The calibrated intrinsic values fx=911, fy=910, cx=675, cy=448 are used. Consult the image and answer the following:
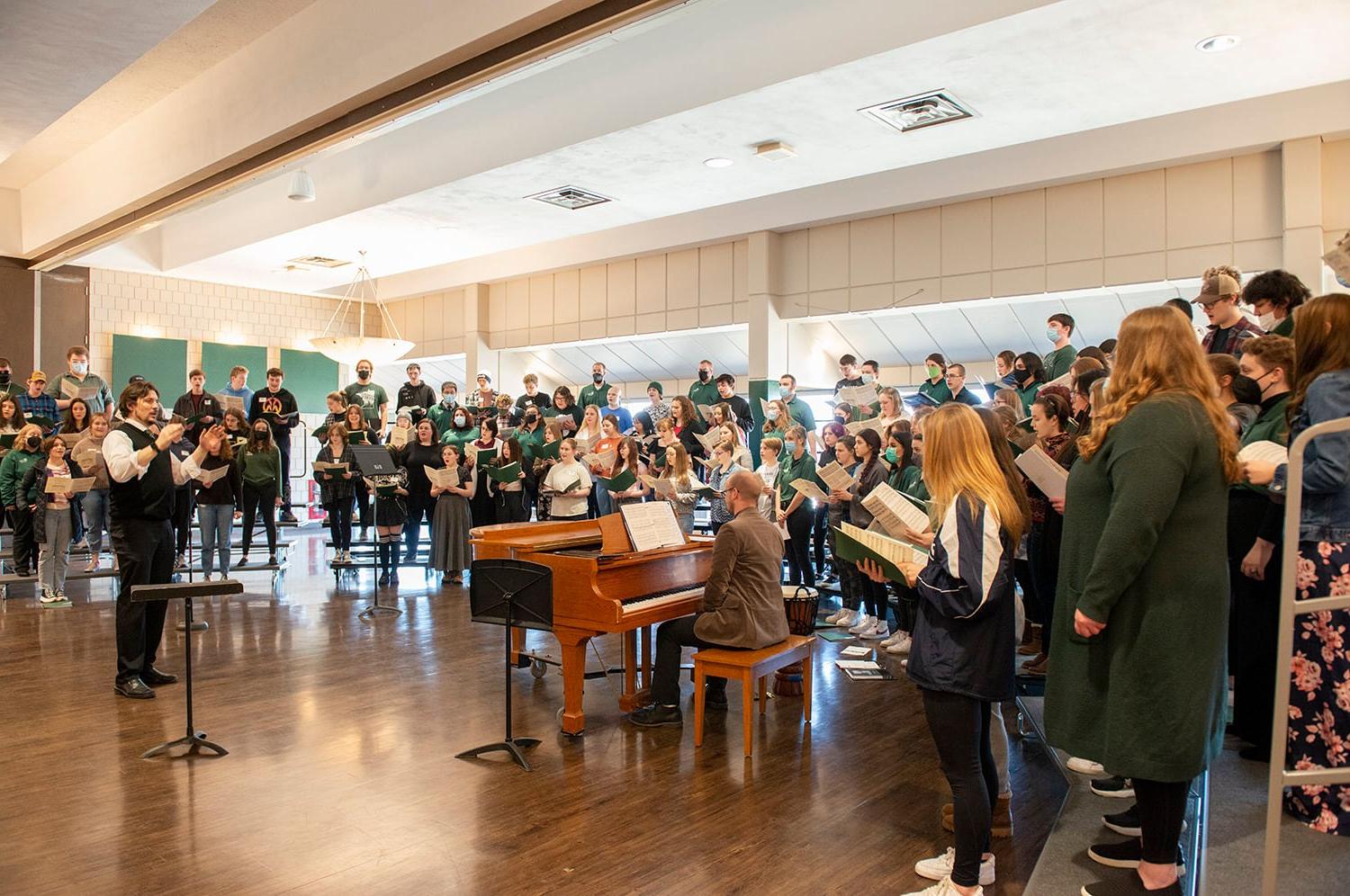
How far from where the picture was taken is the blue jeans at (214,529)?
783 cm

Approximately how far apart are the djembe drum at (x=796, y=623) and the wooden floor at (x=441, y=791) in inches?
5.9

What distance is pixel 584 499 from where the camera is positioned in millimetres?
8211

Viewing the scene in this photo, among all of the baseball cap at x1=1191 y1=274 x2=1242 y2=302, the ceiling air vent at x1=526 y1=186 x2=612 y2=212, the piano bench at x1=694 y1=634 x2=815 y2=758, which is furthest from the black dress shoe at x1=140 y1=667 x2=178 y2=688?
the ceiling air vent at x1=526 y1=186 x2=612 y2=212

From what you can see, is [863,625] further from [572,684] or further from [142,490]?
[142,490]

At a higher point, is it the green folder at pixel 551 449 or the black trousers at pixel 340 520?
the green folder at pixel 551 449

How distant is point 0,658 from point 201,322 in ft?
32.8

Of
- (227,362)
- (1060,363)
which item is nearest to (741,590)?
(1060,363)

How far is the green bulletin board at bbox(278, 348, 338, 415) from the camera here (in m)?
15.5

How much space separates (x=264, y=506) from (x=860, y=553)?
23.8 ft

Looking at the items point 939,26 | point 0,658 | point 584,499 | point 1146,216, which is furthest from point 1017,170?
point 0,658

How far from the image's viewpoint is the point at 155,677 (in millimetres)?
5113

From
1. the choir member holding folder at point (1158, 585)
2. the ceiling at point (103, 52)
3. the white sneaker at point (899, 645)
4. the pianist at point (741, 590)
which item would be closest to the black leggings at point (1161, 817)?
the choir member holding folder at point (1158, 585)

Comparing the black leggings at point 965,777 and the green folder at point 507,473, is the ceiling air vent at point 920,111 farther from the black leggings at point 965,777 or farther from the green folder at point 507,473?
the black leggings at point 965,777

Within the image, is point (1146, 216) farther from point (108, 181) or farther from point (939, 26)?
point (108, 181)
